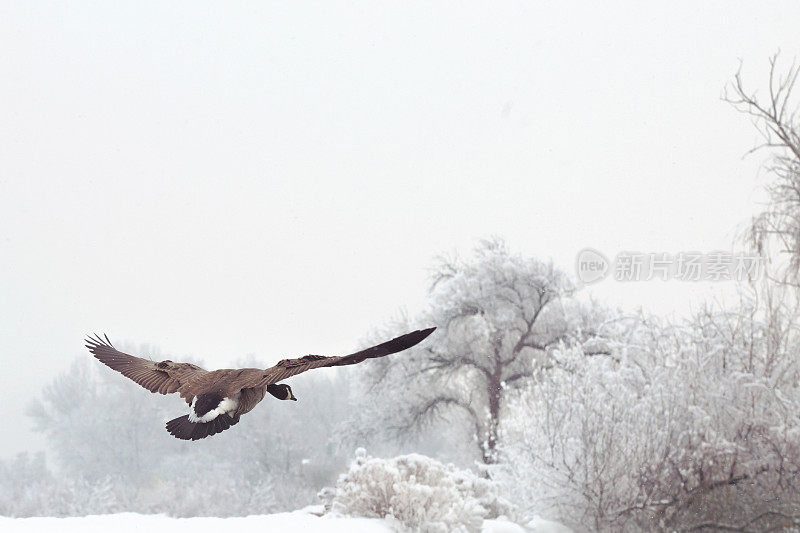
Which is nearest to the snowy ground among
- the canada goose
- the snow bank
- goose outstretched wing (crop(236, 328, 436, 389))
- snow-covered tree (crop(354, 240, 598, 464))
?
the snow bank

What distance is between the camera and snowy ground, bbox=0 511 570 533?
589 centimetres

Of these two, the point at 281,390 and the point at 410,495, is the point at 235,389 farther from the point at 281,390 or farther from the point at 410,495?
the point at 410,495

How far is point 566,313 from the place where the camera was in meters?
15.5

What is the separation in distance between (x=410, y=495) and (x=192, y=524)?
215 cm

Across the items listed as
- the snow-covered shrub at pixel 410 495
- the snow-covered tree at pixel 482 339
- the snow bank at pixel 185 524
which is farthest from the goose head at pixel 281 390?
the snow-covered tree at pixel 482 339

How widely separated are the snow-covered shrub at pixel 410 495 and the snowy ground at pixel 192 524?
22 cm

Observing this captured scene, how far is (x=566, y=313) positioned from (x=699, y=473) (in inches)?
322

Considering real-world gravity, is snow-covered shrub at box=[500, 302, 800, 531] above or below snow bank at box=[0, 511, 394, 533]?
above

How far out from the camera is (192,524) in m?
6.46

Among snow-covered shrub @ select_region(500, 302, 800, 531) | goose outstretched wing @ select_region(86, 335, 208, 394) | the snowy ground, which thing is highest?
goose outstretched wing @ select_region(86, 335, 208, 394)

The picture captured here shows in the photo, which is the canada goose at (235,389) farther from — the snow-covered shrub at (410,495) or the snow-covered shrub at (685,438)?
the snow-covered shrub at (685,438)

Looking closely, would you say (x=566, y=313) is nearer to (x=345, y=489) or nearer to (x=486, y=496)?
(x=486, y=496)

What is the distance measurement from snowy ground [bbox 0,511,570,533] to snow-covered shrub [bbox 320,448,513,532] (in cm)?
22

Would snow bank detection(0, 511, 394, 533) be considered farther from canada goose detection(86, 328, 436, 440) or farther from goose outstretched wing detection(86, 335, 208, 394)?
canada goose detection(86, 328, 436, 440)
